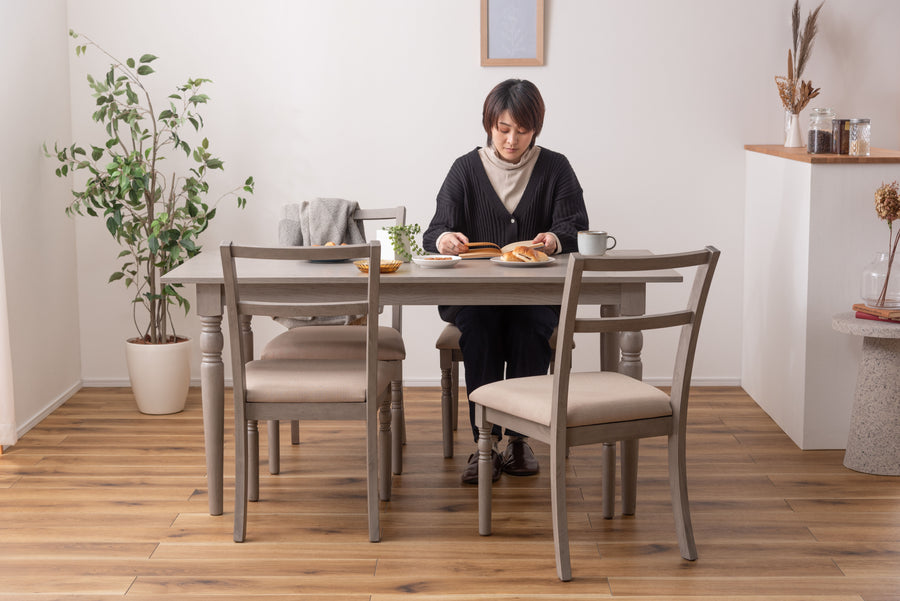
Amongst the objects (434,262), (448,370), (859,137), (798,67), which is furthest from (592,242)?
(798,67)

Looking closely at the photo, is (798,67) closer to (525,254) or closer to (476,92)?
(476,92)

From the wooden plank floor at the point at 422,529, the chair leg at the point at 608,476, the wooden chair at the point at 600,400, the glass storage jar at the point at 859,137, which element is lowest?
the wooden plank floor at the point at 422,529

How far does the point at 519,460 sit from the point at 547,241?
2.37 feet

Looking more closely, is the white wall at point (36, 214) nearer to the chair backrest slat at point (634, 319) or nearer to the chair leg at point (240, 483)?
the chair leg at point (240, 483)

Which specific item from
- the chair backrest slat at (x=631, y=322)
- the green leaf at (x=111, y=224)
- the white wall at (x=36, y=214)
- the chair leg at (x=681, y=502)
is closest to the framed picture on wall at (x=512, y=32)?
the green leaf at (x=111, y=224)

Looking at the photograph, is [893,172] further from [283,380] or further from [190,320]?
[190,320]

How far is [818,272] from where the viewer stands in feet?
11.2

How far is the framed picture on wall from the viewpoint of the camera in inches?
162

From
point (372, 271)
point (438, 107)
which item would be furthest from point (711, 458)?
point (438, 107)

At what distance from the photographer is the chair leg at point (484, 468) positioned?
271 cm

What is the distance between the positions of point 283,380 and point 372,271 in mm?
404

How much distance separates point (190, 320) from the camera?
4.38 m

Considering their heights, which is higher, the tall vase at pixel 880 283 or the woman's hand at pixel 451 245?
the woman's hand at pixel 451 245

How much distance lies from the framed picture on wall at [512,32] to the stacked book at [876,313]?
166cm
